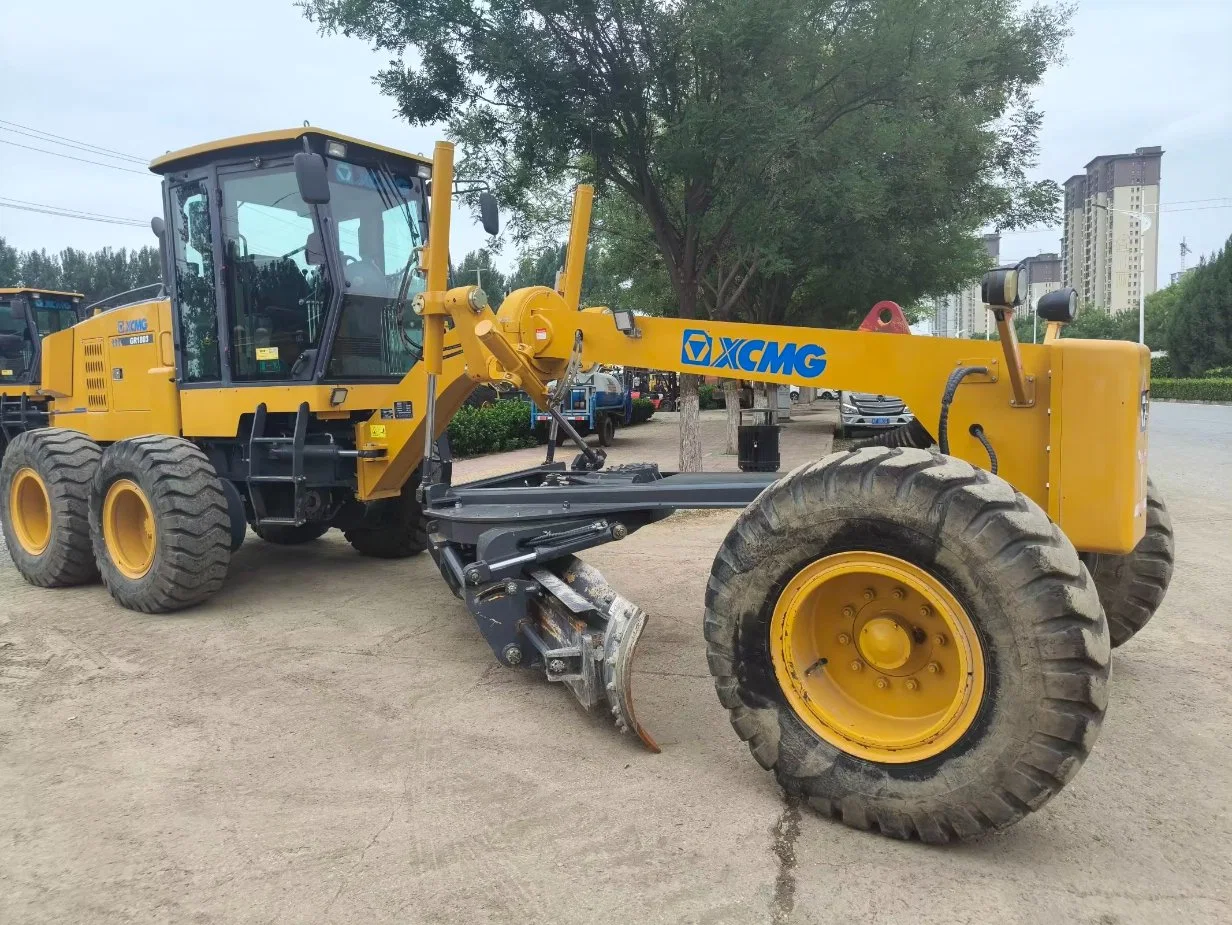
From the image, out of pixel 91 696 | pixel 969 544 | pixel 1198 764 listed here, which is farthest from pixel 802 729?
pixel 91 696

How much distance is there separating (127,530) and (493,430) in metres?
11.6

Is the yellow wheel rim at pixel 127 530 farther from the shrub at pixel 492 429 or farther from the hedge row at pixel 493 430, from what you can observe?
the shrub at pixel 492 429

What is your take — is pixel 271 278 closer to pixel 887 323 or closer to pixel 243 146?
pixel 243 146

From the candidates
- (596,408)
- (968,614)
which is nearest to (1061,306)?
(968,614)

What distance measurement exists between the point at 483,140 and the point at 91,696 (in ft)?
22.5

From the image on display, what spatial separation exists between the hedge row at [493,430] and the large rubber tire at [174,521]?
1029cm

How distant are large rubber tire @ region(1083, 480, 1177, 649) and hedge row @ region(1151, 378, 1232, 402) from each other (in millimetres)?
34765

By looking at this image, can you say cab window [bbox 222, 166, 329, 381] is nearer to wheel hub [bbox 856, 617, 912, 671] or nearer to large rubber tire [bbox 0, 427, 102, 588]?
large rubber tire [bbox 0, 427, 102, 588]

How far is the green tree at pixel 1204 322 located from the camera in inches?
1622

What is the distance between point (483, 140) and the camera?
9352 mm

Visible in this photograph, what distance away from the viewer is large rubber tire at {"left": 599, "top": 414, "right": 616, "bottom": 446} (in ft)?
63.5

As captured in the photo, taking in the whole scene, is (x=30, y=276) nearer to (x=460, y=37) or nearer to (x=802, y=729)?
(x=460, y=37)

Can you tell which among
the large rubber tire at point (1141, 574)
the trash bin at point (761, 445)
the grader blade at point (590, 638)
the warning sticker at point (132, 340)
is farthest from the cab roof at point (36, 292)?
the large rubber tire at point (1141, 574)

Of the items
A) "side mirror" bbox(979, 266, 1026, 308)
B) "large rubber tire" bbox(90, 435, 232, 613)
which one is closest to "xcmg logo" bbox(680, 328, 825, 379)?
"side mirror" bbox(979, 266, 1026, 308)
